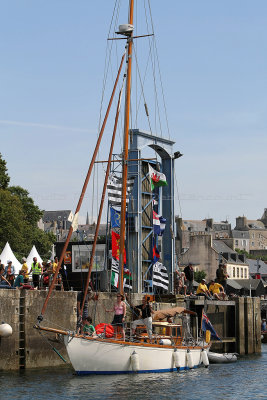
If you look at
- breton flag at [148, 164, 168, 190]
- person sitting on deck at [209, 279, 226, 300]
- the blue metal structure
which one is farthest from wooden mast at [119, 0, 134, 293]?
person sitting on deck at [209, 279, 226, 300]

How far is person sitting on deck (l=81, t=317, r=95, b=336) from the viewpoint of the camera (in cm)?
3328

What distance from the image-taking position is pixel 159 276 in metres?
49.9

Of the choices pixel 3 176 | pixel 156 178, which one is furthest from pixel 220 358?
pixel 3 176

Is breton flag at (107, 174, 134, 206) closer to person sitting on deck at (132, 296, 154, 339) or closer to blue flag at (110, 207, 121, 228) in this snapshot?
blue flag at (110, 207, 121, 228)

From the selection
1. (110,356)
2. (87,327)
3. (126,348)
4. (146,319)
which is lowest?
(110,356)

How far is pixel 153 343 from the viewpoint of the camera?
35156mm

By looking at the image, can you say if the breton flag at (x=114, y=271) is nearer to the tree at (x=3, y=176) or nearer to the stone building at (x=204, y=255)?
the tree at (x=3, y=176)

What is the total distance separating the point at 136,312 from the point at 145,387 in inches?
268

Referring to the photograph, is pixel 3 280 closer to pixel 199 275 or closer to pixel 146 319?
pixel 146 319

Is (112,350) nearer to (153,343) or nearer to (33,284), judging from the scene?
(153,343)

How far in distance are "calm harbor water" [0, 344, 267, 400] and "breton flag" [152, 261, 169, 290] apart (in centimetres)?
1202

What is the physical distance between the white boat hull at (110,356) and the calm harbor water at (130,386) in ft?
1.11

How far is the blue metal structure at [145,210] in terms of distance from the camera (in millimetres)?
48403

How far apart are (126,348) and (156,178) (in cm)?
1856
